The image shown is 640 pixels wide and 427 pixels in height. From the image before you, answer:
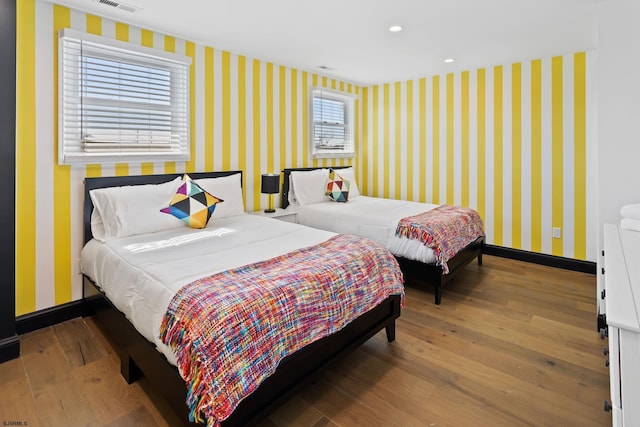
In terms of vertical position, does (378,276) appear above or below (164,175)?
below

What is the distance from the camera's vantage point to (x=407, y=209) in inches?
158

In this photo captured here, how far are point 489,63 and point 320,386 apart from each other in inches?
158

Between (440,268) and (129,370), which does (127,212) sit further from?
(440,268)

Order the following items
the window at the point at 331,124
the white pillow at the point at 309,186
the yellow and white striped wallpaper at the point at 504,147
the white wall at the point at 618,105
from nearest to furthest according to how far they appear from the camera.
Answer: the white wall at the point at 618,105 → the yellow and white striped wallpaper at the point at 504,147 → the white pillow at the point at 309,186 → the window at the point at 331,124

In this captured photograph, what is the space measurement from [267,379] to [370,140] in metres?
4.59

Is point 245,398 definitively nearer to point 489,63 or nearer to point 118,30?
point 118,30

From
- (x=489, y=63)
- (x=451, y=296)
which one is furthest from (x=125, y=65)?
(x=489, y=63)

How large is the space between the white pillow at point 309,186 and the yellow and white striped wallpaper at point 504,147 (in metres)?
1.34

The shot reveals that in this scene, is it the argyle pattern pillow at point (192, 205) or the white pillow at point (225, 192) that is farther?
the white pillow at point (225, 192)

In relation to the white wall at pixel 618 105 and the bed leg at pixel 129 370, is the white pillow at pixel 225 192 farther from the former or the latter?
the white wall at pixel 618 105

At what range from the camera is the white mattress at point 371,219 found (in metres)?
3.29

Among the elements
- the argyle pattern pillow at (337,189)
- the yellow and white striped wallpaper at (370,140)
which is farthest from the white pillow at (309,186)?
the yellow and white striped wallpaper at (370,140)

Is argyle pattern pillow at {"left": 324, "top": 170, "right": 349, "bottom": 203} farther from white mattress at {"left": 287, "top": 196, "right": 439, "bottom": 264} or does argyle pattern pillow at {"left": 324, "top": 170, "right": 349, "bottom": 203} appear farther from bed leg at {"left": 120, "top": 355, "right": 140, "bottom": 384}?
bed leg at {"left": 120, "top": 355, "right": 140, "bottom": 384}

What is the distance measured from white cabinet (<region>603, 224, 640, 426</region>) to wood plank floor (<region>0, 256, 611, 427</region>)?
87cm
